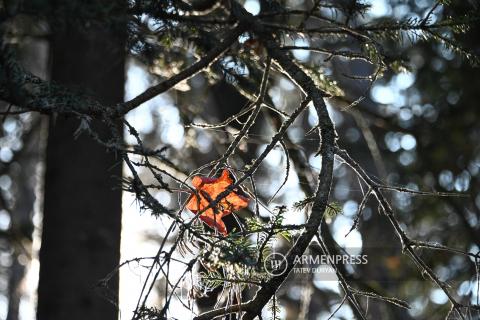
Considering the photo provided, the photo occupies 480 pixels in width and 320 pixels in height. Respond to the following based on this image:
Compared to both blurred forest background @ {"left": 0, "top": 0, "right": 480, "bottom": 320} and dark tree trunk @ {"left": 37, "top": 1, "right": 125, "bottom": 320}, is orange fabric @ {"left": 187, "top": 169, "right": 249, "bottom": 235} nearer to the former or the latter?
blurred forest background @ {"left": 0, "top": 0, "right": 480, "bottom": 320}

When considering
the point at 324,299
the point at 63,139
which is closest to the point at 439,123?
the point at 324,299

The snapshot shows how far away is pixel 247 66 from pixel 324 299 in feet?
9.66

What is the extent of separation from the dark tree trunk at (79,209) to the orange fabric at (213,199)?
1.15m

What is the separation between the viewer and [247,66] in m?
2.24

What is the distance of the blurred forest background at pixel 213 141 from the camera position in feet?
6.22

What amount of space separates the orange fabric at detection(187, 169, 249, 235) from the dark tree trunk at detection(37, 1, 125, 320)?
3.77 feet

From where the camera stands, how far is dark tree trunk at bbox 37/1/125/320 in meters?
2.89

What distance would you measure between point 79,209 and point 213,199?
4.87 ft

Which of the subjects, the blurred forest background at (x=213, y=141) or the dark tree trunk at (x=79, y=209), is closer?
the blurred forest background at (x=213, y=141)

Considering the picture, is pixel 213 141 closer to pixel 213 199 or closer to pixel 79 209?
pixel 79 209

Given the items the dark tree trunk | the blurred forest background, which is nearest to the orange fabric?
the blurred forest background

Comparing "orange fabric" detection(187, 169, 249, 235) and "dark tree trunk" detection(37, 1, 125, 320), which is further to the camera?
"dark tree trunk" detection(37, 1, 125, 320)

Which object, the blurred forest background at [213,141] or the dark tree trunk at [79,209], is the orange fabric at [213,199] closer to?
the blurred forest background at [213,141]

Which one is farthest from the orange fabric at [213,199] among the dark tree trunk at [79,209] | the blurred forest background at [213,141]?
the dark tree trunk at [79,209]
